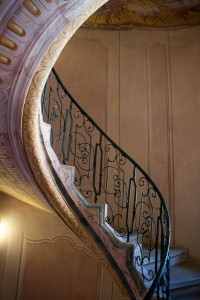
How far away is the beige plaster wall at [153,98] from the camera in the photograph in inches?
175

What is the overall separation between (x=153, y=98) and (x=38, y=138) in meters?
3.23

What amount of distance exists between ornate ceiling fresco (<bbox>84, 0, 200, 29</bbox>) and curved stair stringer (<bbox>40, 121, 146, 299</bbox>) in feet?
12.3

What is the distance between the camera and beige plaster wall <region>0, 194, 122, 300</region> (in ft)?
15.4

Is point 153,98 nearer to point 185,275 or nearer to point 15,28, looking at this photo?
point 185,275

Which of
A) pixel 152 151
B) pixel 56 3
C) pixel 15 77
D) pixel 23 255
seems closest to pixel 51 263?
pixel 23 255

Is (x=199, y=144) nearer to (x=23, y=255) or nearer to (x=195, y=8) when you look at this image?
(x=195, y=8)

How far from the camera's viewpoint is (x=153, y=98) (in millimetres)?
5023

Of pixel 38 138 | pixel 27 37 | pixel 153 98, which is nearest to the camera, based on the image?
pixel 27 37

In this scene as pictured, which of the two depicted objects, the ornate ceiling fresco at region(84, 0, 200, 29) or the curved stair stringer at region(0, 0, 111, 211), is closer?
the curved stair stringer at region(0, 0, 111, 211)

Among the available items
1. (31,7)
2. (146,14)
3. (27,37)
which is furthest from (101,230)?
(146,14)

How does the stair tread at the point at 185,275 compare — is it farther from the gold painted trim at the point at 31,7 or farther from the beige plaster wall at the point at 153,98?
the gold painted trim at the point at 31,7

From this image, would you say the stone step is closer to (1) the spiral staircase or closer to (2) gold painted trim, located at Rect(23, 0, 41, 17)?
(1) the spiral staircase

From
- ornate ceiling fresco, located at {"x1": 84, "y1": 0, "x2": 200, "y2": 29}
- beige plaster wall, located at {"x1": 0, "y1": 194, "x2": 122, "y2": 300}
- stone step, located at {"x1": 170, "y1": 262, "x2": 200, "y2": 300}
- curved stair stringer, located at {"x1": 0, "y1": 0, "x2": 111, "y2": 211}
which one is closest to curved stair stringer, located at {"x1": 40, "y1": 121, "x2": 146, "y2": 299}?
stone step, located at {"x1": 170, "y1": 262, "x2": 200, "y2": 300}

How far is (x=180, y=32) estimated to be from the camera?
16.5ft
